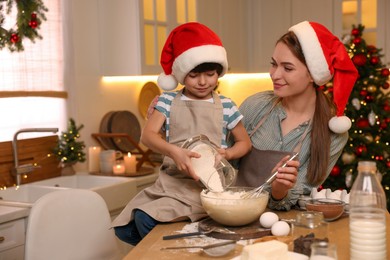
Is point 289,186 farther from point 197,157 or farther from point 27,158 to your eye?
point 27,158

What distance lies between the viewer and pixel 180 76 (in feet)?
6.45

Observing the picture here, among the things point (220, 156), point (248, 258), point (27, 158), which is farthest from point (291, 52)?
point (27, 158)

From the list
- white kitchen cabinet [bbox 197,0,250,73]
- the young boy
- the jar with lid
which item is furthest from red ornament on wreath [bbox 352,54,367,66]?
the jar with lid

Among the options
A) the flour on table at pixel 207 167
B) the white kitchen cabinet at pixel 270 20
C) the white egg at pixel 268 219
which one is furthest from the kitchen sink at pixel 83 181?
the white kitchen cabinet at pixel 270 20

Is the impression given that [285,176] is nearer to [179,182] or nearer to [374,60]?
[179,182]

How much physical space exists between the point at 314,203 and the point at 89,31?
→ 233cm

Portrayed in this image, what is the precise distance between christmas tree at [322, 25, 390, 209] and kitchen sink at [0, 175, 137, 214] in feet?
6.13

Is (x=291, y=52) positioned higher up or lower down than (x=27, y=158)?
higher up

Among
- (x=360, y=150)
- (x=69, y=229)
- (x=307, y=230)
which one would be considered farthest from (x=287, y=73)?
(x=360, y=150)

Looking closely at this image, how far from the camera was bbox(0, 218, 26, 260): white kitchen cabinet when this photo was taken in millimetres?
2449

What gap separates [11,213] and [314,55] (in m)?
1.40

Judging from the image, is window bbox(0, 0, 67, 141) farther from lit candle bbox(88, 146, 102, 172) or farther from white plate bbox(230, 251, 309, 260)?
white plate bbox(230, 251, 309, 260)

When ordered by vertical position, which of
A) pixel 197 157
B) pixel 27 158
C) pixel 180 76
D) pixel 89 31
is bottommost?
pixel 27 158

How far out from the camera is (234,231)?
166 centimetres
